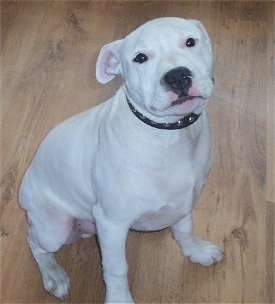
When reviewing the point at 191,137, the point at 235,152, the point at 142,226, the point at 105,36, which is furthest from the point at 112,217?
the point at 105,36

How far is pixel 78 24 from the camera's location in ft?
10.4

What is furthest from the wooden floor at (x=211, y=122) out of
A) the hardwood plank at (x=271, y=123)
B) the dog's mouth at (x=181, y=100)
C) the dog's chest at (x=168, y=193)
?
the dog's mouth at (x=181, y=100)

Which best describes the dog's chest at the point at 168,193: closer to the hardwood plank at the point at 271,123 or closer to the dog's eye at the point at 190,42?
the dog's eye at the point at 190,42

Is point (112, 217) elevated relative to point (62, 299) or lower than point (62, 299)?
elevated

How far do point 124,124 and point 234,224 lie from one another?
0.89 m

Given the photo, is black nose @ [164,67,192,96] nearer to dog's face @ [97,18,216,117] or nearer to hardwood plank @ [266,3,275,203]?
dog's face @ [97,18,216,117]

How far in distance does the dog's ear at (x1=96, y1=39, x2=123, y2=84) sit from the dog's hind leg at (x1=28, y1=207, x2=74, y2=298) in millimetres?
542

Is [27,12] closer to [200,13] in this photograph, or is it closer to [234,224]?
[200,13]

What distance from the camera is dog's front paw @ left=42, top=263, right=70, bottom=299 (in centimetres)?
209

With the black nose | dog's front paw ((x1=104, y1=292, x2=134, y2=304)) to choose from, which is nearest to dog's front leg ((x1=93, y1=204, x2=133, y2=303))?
dog's front paw ((x1=104, y1=292, x2=134, y2=304))

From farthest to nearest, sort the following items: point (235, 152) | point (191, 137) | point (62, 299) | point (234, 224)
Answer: point (235, 152) < point (234, 224) < point (62, 299) < point (191, 137)

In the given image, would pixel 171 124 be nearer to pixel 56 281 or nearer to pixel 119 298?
pixel 119 298

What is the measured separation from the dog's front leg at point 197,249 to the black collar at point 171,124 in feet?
1.99

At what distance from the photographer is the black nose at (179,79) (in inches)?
55.7
